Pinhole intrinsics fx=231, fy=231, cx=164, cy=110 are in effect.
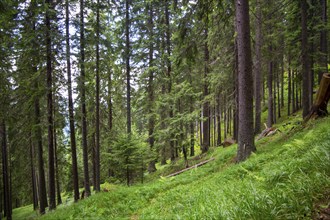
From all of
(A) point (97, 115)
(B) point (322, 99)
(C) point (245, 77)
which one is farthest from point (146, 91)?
(B) point (322, 99)

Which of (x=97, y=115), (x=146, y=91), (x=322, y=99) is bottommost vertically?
(x=97, y=115)

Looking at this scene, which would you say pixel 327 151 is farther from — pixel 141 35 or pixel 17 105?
pixel 141 35

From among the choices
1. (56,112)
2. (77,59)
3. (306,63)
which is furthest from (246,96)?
(56,112)

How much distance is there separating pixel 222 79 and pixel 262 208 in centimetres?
1295

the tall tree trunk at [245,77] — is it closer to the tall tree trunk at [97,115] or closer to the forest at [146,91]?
the forest at [146,91]

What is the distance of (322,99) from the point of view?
8.80 meters

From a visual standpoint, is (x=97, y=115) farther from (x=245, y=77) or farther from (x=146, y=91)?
(x=245, y=77)

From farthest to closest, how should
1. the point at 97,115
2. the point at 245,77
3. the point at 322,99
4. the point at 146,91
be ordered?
the point at 146,91 → the point at 97,115 → the point at 322,99 → the point at 245,77

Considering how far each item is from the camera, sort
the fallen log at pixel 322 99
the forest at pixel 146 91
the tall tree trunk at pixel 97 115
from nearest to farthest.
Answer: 1. the forest at pixel 146 91
2. the fallen log at pixel 322 99
3. the tall tree trunk at pixel 97 115

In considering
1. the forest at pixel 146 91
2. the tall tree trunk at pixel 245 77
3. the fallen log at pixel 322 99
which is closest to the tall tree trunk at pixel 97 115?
the forest at pixel 146 91

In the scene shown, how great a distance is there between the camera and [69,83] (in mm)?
12094

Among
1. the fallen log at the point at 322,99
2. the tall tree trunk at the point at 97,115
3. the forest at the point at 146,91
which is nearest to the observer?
the forest at the point at 146,91

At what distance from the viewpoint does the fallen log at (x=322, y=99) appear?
837 cm

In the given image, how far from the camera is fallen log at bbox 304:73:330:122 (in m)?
8.37
